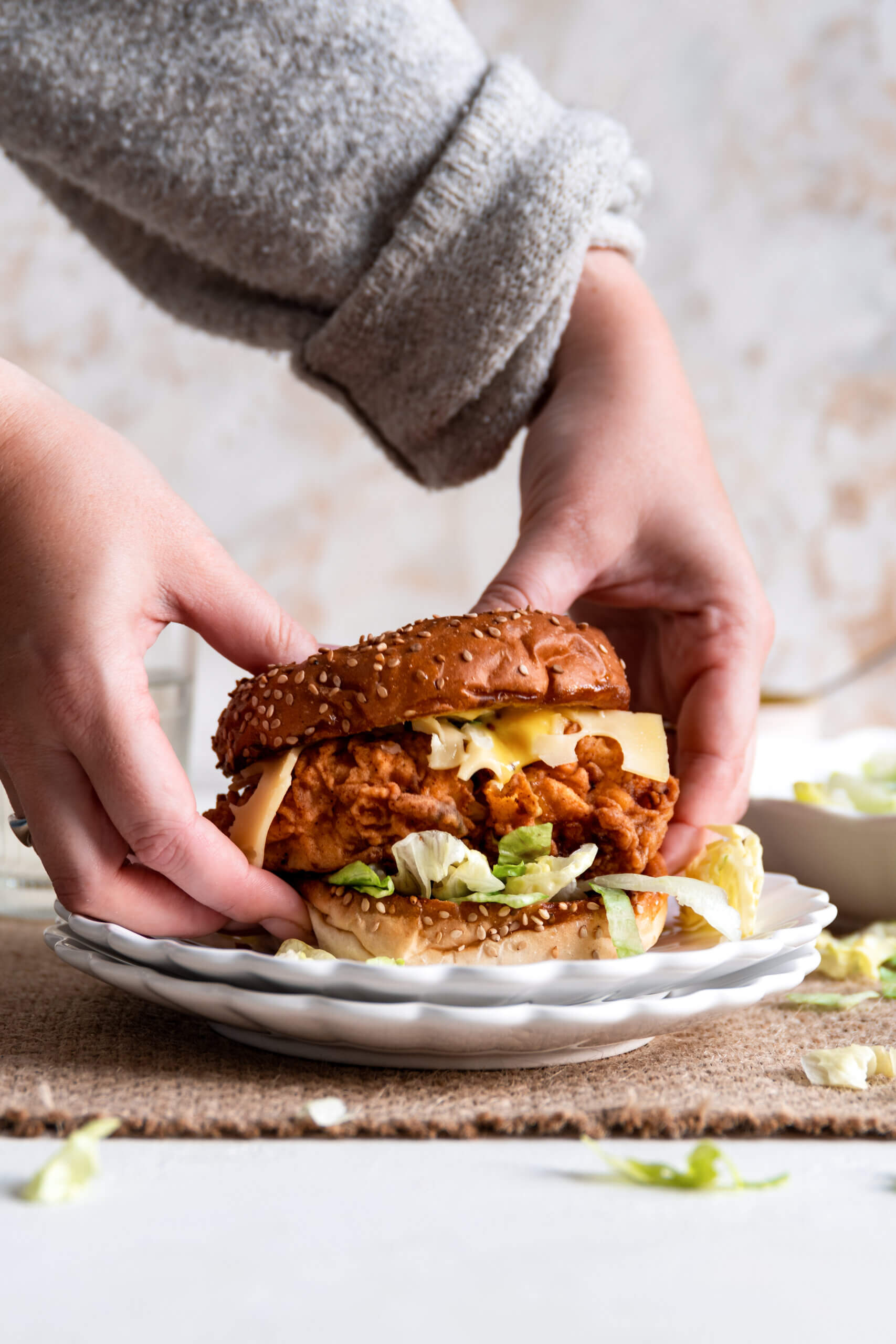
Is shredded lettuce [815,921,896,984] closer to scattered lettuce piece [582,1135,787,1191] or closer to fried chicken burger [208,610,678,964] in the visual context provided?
fried chicken burger [208,610,678,964]

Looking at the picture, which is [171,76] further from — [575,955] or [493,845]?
[575,955]

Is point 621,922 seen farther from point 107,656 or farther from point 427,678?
point 107,656

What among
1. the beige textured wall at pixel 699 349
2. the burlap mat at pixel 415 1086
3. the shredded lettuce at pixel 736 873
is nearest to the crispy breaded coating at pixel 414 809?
the shredded lettuce at pixel 736 873

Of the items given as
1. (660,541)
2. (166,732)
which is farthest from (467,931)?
(166,732)

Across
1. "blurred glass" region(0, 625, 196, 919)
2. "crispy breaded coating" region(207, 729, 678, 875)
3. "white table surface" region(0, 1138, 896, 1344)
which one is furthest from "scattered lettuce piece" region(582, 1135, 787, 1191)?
"blurred glass" region(0, 625, 196, 919)

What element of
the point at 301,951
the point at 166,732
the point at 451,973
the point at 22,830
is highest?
the point at 451,973

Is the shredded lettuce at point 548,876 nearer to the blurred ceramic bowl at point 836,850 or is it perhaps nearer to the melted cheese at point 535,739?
the melted cheese at point 535,739
